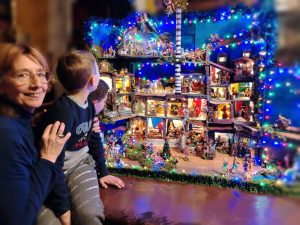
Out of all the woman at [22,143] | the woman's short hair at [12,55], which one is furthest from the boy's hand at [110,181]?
the woman's short hair at [12,55]

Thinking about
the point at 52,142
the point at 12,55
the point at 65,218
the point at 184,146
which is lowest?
the point at 65,218

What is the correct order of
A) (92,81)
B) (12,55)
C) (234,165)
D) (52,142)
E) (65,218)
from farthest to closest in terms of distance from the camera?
(234,165)
(92,81)
(65,218)
(52,142)
(12,55)

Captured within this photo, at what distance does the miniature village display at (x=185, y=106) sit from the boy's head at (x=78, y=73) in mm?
387

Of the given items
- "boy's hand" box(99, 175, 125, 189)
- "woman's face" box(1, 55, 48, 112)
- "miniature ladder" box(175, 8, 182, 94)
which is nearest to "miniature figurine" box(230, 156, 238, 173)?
"miniature ladder" box(175, 8, 182, 94)

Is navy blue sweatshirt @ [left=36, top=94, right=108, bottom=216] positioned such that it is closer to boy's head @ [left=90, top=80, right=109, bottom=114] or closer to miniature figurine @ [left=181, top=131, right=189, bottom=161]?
boy's head @ [left=90, top=80, right=109, bottom=114]

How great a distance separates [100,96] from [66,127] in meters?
0.40

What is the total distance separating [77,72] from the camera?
1.11 metres

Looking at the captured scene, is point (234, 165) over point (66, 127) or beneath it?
beneath

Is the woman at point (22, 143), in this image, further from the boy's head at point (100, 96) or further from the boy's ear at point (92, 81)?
the boy's head at point (100, 96)

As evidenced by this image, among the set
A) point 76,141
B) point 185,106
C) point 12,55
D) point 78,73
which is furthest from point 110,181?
point 12,55

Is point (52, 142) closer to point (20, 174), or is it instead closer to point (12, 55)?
point (20, 174)

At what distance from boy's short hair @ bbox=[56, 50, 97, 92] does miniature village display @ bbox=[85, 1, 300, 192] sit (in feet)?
1.33

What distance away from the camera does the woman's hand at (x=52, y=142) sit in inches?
35.6

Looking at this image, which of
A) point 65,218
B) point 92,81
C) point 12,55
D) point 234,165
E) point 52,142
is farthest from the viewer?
A: point 234,165
